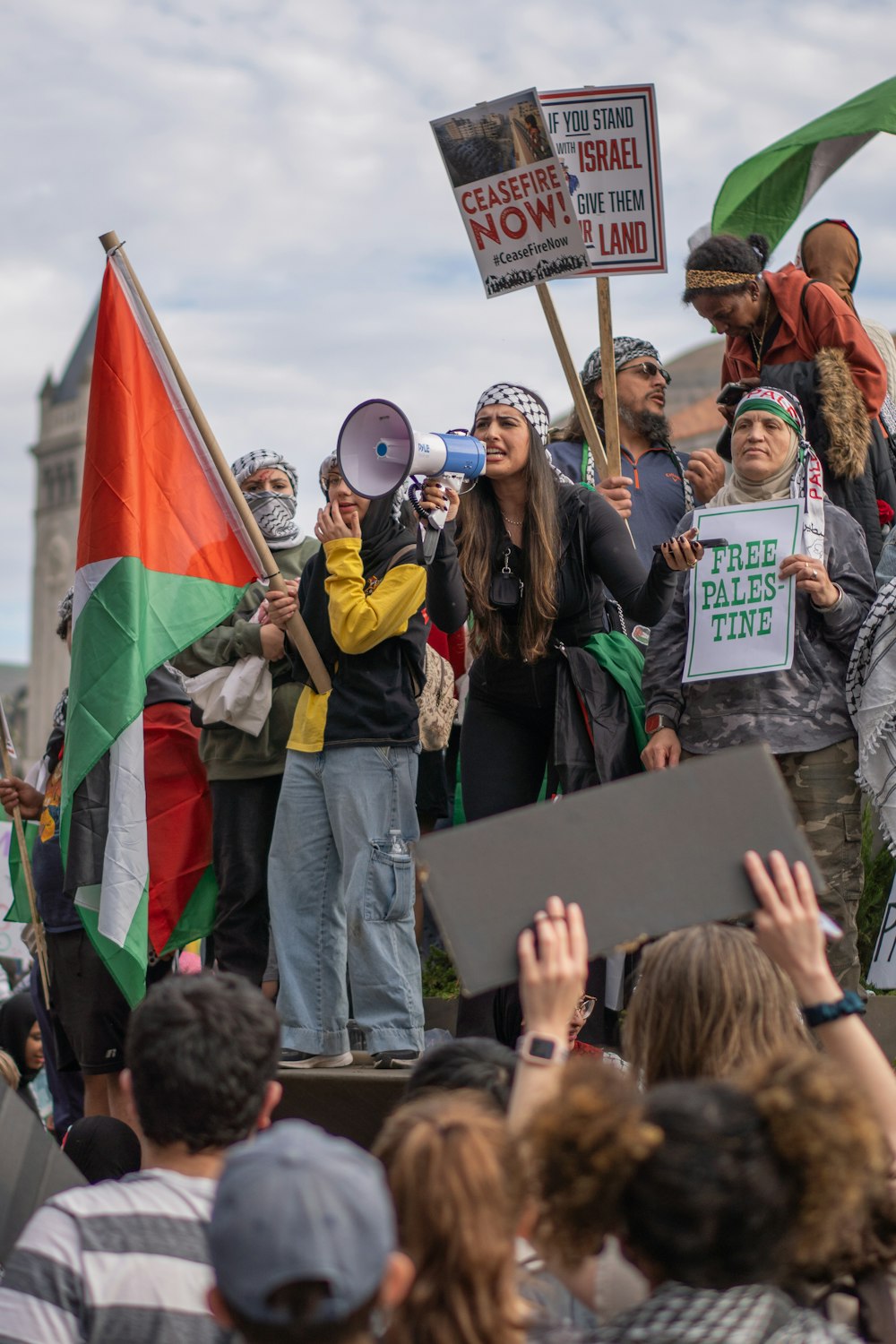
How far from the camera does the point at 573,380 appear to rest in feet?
17.5

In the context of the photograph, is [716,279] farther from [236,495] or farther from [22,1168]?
[22,1168]

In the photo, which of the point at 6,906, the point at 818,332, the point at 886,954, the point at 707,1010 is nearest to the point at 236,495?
the point at 818,332

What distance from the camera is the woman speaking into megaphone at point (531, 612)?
498cm

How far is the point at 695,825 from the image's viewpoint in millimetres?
2525

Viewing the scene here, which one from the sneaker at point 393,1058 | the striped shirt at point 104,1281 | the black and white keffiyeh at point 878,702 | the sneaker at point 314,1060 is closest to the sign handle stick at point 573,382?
the black and white keffiyeh at point 878,702

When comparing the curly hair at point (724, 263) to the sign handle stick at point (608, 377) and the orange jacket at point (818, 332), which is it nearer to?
the orange jacket at point (818, 332)

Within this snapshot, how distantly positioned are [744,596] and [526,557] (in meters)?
0.69

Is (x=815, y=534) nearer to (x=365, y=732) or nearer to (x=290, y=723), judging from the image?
(x=365, y=732)

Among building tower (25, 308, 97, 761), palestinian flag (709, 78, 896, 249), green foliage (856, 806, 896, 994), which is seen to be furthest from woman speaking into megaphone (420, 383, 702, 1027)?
building tower (25, 308, 97, 761)

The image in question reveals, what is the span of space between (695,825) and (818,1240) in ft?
2.27

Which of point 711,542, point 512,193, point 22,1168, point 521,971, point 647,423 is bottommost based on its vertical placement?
point 22,1168

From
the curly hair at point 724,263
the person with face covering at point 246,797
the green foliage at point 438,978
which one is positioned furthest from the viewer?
the green foliage at point 438,978

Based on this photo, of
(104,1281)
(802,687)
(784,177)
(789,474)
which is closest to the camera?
(104,1281)

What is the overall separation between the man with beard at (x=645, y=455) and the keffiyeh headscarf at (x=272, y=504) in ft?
3.41
